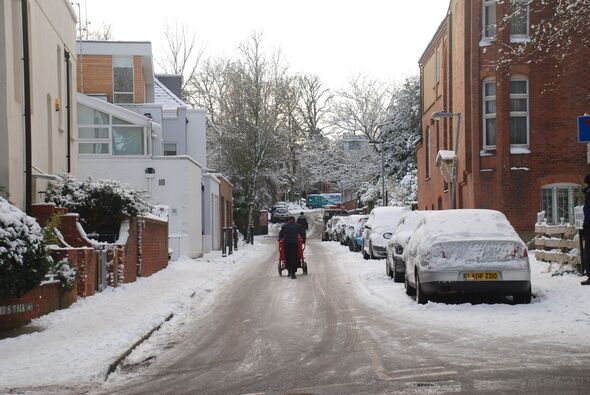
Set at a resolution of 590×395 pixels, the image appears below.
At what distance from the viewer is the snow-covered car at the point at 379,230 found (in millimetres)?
26047

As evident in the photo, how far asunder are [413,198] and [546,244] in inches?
1578

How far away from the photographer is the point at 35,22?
59.3 feet

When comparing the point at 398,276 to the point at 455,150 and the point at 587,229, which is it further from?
the point at 455,150

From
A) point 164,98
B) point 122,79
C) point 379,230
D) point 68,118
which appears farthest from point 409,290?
point 164,98

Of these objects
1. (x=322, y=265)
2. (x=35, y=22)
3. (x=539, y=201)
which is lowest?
(x=322, y=265)

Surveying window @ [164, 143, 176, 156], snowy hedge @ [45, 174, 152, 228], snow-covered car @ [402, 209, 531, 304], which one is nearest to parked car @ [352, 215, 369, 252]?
window @ [164, 143, 176, 156]

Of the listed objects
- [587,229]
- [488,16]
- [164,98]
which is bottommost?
[587,229]

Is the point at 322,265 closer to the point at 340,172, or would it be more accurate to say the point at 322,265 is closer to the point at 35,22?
the point at 35,22

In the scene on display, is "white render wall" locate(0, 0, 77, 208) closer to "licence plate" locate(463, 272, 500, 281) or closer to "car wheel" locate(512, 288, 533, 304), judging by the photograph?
"licence plate" locate(463, 272, 500, 281)

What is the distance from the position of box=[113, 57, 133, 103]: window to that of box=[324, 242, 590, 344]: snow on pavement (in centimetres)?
2416

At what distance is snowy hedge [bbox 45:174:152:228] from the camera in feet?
60.3

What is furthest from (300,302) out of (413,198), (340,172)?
(340,172)

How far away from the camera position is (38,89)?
1858cm

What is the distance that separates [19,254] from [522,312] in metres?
7.06
